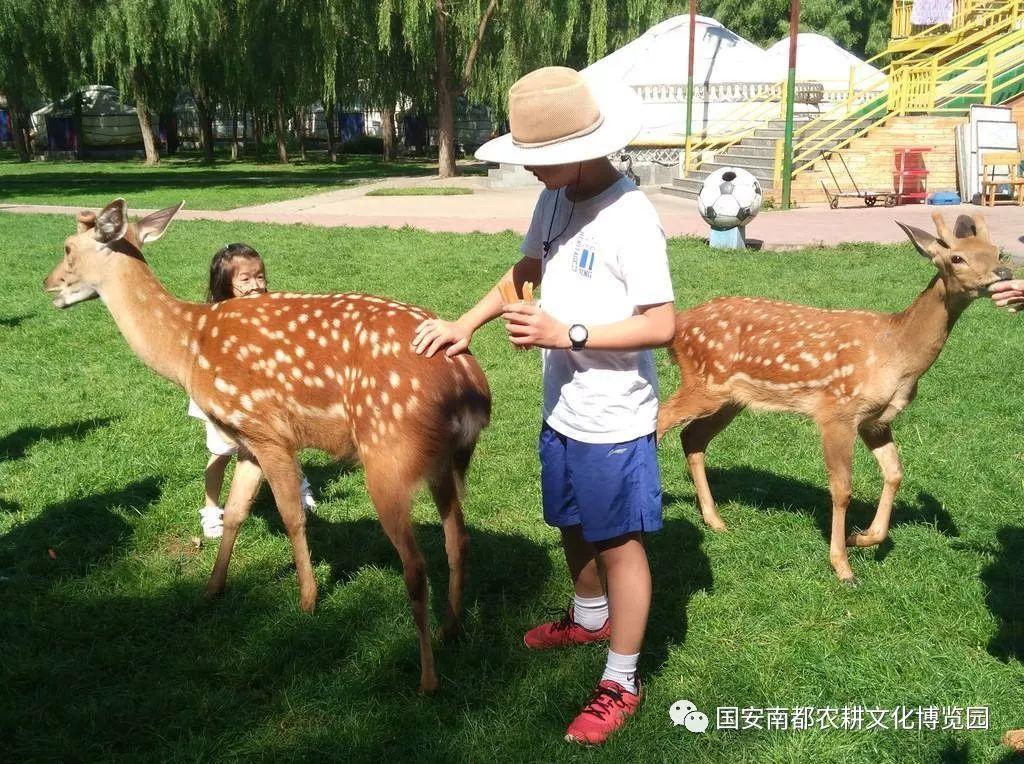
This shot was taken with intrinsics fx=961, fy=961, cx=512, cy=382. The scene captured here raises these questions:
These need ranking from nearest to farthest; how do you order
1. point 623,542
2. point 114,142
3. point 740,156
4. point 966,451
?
point 623,542, point 966,451, point 740,156, point 114,142

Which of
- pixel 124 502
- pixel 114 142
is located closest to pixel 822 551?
pixel 124 502

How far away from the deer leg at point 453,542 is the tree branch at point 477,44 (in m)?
25.2

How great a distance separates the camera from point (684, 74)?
3025 cm

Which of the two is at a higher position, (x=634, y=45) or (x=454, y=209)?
(x=634, y=45)

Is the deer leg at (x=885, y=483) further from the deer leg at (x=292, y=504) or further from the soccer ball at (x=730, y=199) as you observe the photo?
the soccer ball at (x=730, y=199)

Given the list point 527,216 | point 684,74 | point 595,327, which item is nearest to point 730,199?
point 527,216

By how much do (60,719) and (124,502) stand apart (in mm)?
2115

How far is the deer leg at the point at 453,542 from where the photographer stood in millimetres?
4031

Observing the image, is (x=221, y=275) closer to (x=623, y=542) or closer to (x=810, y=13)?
(x=623, y=542)

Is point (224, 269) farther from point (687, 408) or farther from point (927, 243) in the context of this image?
point (927, 243)

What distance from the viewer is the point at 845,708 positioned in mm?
3707

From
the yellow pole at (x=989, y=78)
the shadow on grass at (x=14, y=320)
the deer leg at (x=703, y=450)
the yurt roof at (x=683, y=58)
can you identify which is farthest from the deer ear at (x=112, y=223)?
the yurt roof at (x=683, y=58)

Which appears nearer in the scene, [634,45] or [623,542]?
[623,542]

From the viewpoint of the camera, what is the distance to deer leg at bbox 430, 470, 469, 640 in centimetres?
403
